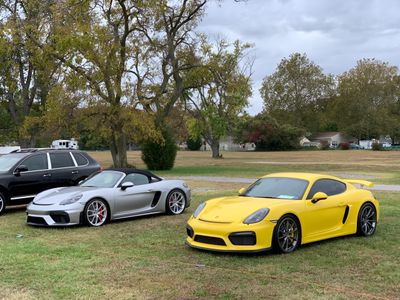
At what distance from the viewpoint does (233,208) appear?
8203 mm

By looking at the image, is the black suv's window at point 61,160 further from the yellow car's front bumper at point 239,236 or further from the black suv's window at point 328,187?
the black suv's window at point 328,187

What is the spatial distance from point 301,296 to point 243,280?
88 centimetres

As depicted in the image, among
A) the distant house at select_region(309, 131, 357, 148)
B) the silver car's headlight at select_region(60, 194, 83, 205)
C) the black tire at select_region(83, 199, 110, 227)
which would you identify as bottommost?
the black tire at select_region(83, 199, 110, 227)

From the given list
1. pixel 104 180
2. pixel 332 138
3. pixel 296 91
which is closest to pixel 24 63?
pixel 104 180

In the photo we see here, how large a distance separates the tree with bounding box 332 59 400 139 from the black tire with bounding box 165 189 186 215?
100673 mm

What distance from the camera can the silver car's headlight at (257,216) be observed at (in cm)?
768

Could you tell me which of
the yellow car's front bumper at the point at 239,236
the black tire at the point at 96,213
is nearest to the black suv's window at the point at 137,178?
the black tire at the point at 96,213

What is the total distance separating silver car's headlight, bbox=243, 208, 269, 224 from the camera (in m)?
7.68

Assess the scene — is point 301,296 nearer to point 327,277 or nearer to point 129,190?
point 327,277

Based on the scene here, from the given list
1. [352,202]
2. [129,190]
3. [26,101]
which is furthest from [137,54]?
[352,202]

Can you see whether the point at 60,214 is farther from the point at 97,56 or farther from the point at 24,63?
the point at 24,63

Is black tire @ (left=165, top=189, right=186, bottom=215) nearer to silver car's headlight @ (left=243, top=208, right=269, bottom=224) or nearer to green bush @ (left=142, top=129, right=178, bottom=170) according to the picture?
silver car's headlight @ (left=243, top=208, right=269, bottom=224)

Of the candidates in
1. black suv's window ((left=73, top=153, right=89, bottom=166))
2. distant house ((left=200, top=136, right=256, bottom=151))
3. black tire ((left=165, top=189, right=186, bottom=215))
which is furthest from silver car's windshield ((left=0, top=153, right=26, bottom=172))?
distant house ((left=200, top=136, right=256, bottom=151))

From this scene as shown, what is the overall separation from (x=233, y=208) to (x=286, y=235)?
929mm
